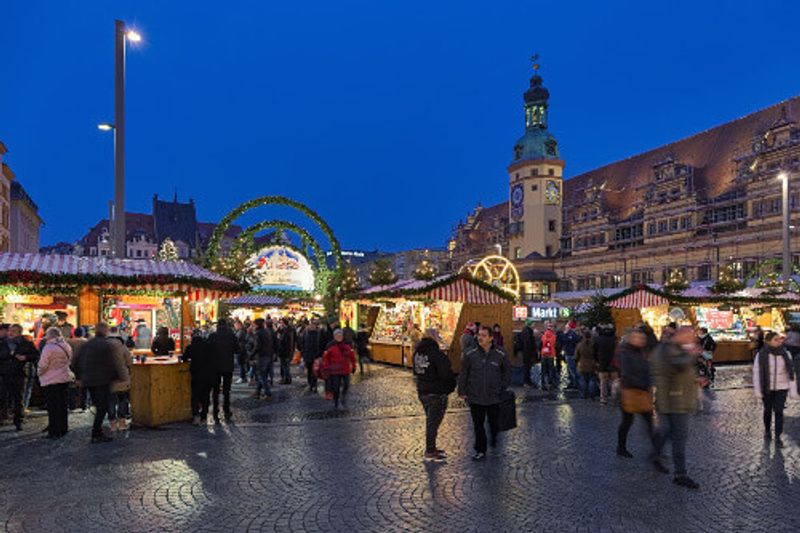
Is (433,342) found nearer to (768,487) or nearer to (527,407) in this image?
(768,487)

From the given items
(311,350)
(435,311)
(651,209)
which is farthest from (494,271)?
(651,209)

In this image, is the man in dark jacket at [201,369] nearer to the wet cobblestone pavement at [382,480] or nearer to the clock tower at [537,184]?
the wet cobblestone pavement at [382,480]

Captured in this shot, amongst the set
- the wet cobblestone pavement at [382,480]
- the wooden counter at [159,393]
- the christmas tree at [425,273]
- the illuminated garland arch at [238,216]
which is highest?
the illuminated garland arch at [238,216]

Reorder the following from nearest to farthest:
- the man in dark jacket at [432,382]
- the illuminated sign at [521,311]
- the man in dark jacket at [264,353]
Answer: the man in dark jacket at [432,382], the man in dark jacket at [264,353], the illuminated sign at [521,311]

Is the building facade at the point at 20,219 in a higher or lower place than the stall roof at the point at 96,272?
higher

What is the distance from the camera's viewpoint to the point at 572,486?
8297mm

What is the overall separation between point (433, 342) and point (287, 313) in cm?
3478

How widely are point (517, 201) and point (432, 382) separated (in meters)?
77.7

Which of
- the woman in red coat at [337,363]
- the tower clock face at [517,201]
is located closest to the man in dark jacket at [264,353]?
the woman in red coat at [337,363]

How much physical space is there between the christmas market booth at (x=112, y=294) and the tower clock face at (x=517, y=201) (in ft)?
218

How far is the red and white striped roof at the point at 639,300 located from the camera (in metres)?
26.3

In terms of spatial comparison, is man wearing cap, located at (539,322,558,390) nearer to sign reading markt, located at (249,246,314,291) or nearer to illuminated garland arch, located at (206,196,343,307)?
illuminated garland arch, located at (206,196,343,307)

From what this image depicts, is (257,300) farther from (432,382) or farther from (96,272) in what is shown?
Result: (432,382)

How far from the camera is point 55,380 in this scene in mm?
11695
